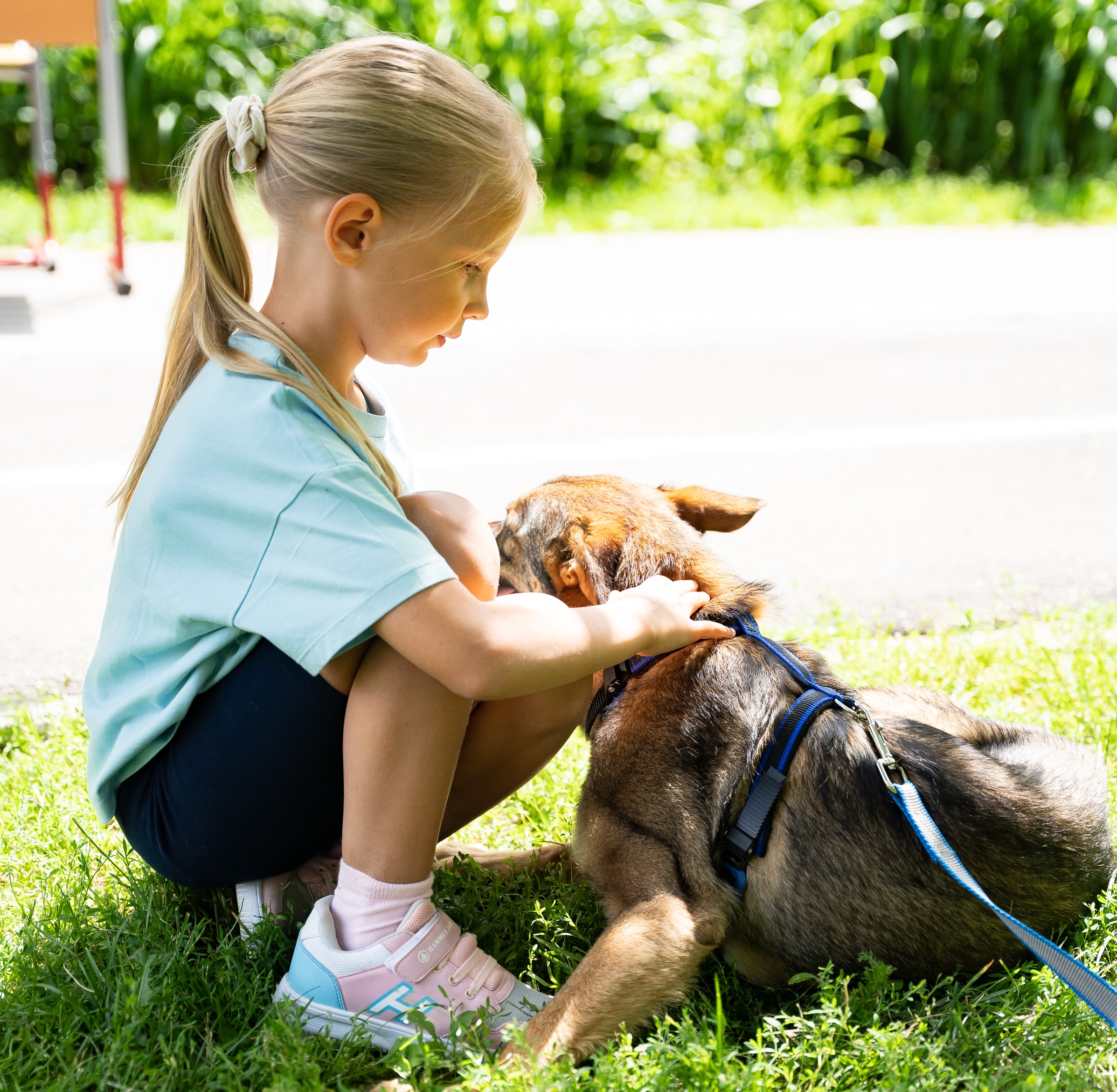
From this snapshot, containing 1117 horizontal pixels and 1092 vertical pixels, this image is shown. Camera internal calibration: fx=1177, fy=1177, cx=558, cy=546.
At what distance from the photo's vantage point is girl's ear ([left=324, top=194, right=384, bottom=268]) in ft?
7.61

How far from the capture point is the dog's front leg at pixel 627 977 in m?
2.28

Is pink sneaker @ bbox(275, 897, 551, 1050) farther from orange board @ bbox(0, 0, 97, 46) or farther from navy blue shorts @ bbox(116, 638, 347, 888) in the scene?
orange board @ bbox(0, 0, 97, 46)

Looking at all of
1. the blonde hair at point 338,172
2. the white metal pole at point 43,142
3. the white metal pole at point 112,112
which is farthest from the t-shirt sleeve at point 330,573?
the white metal pole at point 43,142

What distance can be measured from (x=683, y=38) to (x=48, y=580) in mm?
9563

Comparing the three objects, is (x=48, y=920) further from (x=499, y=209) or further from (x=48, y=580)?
(x=48, y=580)

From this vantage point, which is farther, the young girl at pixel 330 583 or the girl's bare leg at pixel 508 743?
the girl's bare leg at pixel 508 743

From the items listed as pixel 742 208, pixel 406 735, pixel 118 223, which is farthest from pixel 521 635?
pixel 742 208

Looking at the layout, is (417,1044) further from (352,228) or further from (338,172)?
(338,172)

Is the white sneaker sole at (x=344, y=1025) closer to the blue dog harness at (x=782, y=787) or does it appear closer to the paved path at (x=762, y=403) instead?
the blue dog harness at (x=782, y=787)

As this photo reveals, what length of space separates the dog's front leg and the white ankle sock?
34cm

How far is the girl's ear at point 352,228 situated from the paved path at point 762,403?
171 centimetres

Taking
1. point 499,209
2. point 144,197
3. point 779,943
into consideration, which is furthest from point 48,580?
point 144,197

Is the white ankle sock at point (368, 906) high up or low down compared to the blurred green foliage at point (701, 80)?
down

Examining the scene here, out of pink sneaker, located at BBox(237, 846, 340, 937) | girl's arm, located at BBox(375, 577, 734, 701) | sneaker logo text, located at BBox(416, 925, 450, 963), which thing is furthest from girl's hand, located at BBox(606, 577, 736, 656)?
pink sneaker, located at BBox(237, 846, 340, 937)
